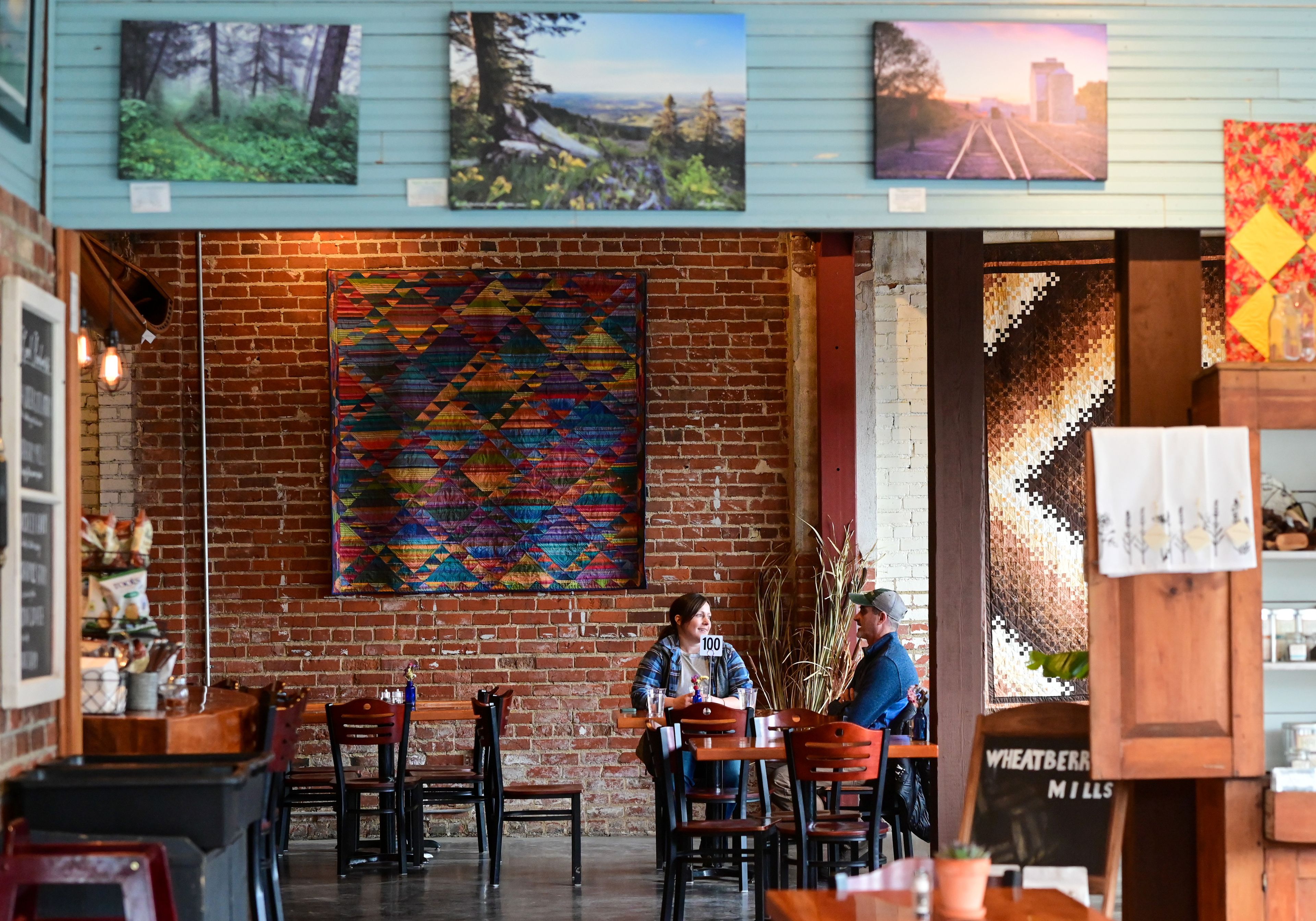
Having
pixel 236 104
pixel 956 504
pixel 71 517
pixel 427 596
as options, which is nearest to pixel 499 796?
pixel 427 596

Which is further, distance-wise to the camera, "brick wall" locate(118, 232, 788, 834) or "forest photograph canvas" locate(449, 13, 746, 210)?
"brick wall" locate(118, 232, 788, 834)

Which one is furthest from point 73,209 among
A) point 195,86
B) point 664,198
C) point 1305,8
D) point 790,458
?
point 790,458

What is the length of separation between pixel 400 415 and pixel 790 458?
2.49 metres

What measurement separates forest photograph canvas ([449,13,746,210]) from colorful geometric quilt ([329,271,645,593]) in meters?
4.69

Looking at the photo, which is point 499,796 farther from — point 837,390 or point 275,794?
point 837,390

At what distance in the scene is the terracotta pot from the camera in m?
3.29

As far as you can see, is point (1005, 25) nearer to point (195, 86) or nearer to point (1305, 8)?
point (1305, 8)

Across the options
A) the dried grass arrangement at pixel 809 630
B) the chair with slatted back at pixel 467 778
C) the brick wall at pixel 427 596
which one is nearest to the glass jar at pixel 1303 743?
the chair with slatted back at pixel 467 778

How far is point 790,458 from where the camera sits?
9.44 m

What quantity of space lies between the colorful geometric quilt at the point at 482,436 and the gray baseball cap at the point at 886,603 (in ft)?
7.18

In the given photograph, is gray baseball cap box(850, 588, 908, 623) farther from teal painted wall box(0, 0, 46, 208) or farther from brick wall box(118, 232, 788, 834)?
teal painted wall box(0, 0, 46, 208)

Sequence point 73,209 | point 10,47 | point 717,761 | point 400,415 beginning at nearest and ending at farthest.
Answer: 1. point 10,47
2. point 73,209
3. point 717,761
4. point 400,415

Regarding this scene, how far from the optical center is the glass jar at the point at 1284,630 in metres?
4.61

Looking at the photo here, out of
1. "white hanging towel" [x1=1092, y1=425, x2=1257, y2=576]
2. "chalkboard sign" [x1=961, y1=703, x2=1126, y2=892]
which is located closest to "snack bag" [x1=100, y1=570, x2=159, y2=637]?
"chalkboard sign" [x1=961, y1=703, x2=1126, y2=892]
